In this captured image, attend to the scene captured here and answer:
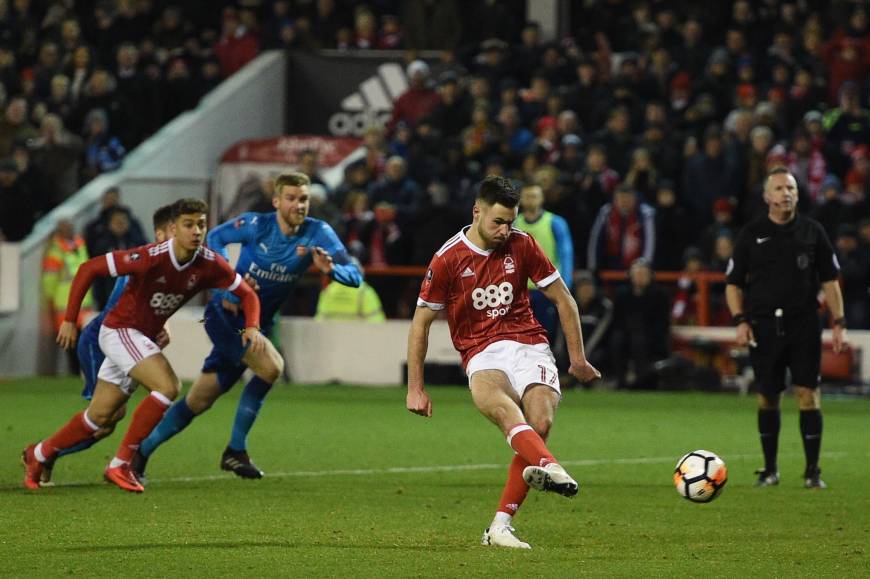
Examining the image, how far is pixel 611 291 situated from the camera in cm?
2088

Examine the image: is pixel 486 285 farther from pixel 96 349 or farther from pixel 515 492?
pixel 96 349

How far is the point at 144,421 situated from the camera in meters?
10.5

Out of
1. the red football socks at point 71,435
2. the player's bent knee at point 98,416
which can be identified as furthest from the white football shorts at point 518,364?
the red football socks at point 71,435

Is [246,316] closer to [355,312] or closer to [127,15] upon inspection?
[355,312]

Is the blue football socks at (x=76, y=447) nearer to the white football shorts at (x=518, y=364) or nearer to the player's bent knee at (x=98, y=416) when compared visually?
the player's bent knee at (x=98, y=416)

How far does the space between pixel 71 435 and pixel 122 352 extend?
1.97ft

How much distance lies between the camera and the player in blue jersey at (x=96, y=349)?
35.0 ft

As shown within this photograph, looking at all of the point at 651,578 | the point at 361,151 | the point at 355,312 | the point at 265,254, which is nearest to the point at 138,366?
the point at 265,254

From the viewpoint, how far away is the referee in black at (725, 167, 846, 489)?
11.2 metres

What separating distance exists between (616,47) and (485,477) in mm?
A: 14124

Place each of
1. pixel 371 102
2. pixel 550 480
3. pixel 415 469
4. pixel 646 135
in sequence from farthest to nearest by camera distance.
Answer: pixel 371 102
pixel 646 135
pixel 415 469
pixel 550 480

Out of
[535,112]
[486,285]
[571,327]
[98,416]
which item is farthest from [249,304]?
[535,112]

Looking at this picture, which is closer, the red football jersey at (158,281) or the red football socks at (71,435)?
the red football jersey at (158,281)

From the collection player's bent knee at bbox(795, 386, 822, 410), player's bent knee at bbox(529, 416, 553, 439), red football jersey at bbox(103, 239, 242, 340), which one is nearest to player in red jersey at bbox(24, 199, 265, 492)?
red football jersey at bbox(103, 239, 242, 340)
